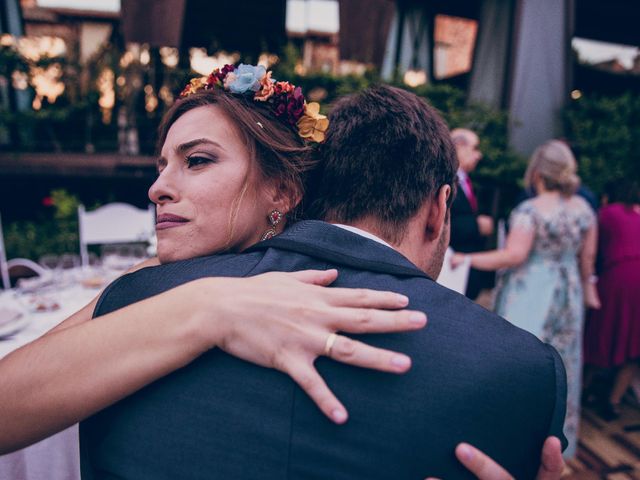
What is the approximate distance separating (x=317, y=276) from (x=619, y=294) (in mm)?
4123

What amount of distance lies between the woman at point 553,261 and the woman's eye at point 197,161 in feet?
7.63

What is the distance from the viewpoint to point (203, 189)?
1.11 m

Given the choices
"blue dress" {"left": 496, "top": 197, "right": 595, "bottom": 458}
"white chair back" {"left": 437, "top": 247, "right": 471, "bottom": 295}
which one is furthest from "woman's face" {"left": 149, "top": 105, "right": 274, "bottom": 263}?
"blue dress" {"left": 496, "top": 197, "right": 595, "bottom": 458}

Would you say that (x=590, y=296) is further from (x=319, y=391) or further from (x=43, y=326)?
→ (x=43, y=326)

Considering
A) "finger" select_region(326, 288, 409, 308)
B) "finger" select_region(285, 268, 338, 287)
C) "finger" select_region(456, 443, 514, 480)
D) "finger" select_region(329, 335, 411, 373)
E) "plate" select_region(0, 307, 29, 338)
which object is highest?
"finger" select_region(285, 268, 338, 287)

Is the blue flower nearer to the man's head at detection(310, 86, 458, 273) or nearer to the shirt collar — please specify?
the man's head at detection(310, 86, 458, 273)

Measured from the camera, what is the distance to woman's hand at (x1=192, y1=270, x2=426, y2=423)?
2.36 feet

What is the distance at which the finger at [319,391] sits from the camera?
70 cm

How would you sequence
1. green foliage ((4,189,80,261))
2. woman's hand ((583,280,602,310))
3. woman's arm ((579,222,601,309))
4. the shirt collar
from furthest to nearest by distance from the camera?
green foliage ((4,189,80,261)) < woman's hand ((583,280,602,310)) < woman's arm ((579,222,601,309)) < the shirt collar

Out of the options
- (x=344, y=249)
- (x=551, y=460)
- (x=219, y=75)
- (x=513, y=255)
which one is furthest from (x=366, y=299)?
(x=513, y=255)

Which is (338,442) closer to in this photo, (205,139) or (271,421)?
(271,421)

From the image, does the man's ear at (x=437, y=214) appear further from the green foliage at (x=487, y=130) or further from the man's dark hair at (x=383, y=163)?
the green foliage at (x=487, y=130)

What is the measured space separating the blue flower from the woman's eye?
9.6 inches

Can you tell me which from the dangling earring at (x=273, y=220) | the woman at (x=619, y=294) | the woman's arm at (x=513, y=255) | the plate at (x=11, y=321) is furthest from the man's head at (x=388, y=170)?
the woman at (x=619, y=294)
